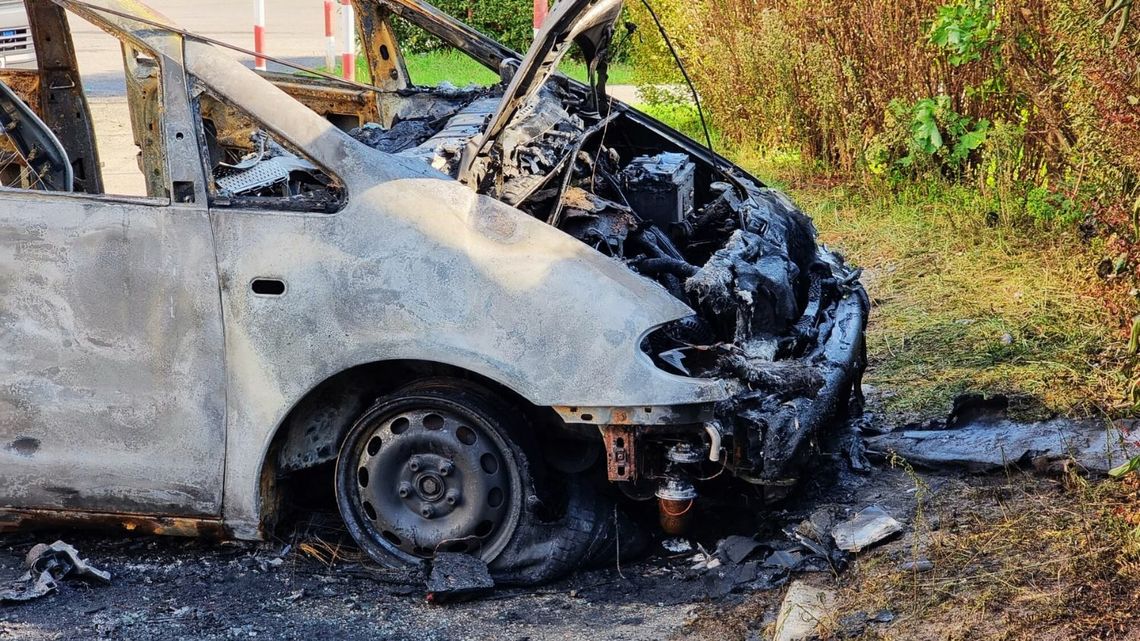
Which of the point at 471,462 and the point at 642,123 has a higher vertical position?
the point at 642,123

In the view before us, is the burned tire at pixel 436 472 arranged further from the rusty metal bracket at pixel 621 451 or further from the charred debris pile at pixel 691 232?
the charred debris pile at pixel 691 232

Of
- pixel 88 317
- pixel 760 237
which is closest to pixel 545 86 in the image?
pixel 760 237

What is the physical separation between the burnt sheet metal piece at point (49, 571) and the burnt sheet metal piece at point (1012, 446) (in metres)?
3.03

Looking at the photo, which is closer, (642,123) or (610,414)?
(610,414)

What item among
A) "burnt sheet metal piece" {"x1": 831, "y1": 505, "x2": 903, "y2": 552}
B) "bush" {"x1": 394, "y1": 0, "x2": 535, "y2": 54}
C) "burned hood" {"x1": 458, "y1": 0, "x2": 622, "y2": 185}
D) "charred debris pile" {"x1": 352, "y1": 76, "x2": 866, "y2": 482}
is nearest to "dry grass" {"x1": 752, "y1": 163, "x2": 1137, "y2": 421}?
"charred debris pile" {"x1": 352, "y1": 76, "x2": 866, "y2": 482}

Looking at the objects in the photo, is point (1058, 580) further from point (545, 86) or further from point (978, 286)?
point (978, 286)

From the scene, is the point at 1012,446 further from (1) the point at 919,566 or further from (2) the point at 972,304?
(2) the point at 972,304

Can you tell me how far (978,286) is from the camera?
7262mm

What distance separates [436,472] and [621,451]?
0.64 metres

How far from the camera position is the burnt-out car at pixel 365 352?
13.3 feet

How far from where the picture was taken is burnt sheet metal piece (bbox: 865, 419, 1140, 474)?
4699mm

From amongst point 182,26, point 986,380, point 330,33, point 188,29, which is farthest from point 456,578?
point 330,33

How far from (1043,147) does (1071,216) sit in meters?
0.81

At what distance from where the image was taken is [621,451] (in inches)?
163
